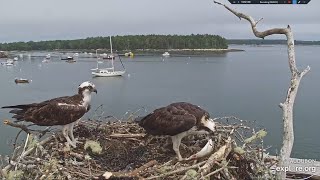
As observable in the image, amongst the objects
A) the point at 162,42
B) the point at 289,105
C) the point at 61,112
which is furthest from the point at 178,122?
the point at 162,42

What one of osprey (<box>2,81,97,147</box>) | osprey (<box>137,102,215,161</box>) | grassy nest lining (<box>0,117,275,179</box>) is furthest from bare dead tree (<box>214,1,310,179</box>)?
osprey (<box>2,81,97,147</box>)

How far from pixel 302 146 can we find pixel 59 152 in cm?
1574

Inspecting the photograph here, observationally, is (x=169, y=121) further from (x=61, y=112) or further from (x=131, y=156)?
(x=61, y=112)

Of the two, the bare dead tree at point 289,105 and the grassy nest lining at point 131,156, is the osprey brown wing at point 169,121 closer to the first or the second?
the grassy nest lining at point 131,156

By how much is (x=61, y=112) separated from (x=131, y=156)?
1.14 meters

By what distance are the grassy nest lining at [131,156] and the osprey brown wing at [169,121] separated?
0.37 m

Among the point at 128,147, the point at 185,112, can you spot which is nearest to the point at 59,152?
the point at 128,147

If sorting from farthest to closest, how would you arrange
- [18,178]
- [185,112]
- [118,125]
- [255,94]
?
[255,94] < [118,125] < [185,112] < [18,178]

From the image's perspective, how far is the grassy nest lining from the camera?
Result: 16.4 feet

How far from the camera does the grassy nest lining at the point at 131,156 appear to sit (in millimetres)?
5000

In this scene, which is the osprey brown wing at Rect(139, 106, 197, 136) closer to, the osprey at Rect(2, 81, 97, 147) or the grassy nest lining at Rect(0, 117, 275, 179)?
the grassy nest lining at Rect(0, 117, 275, 179)

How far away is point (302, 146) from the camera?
19391mm

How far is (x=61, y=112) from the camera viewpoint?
19.5 feet

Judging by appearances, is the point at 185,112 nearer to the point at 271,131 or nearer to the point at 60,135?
the point at 60,135
